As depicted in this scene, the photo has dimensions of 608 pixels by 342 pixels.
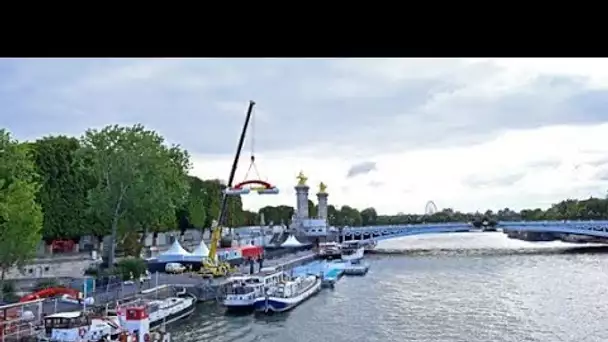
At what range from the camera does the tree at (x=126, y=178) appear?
21.8 m

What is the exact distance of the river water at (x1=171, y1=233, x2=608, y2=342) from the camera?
51.4ft

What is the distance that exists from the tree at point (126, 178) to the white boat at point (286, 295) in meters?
4.34

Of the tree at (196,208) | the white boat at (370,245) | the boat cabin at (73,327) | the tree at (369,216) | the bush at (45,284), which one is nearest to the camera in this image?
the boat cabin at (73,327)

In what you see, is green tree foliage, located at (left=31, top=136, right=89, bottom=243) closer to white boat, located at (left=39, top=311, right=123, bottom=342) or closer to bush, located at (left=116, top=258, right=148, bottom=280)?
bush, located at (left=116, top=258, right=148, bottom=280)

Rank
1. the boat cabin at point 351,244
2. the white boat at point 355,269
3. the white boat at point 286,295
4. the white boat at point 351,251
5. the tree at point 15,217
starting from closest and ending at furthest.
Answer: the tree at point 15,217 < the white boat at point 286,295 < the white boat at point 355,269 < the white boat at point 351,251 < the boat cabin at point 351,244

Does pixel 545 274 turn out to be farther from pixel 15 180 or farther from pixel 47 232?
pixel 15 180

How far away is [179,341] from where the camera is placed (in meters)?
15.4

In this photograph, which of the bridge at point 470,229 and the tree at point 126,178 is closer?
the tree at point 126,178

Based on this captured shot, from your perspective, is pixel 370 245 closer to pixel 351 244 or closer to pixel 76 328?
pixel 351 244

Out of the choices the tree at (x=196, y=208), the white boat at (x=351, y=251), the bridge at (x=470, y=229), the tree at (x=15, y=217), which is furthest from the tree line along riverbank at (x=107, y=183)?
the bridge at (x=470, y=229)

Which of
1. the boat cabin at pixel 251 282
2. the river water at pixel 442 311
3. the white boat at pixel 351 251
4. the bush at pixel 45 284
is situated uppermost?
the white boat at pixel 351 251

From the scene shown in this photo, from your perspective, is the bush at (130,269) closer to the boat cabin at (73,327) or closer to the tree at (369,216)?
the boat cabin at (73,327)

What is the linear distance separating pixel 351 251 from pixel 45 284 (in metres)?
21.9
